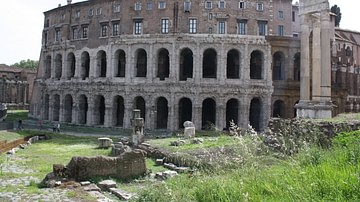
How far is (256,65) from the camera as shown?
3741 cm

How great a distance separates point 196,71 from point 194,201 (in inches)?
1114

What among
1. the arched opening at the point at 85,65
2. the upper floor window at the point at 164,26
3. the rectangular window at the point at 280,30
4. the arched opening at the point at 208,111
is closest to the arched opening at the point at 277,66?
the rectangular window at the point at 280,30

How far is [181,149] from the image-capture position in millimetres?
17484

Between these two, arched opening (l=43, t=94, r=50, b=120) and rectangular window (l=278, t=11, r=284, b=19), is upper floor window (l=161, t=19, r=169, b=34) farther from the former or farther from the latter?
arched opening (l=43, t=94, r=50, b=120)

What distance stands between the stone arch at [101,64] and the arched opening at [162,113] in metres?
7.59

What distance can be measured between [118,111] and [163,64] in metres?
7.29

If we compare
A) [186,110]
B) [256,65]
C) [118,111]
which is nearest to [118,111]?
[118,111]

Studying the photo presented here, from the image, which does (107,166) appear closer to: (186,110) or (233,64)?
(186,110)

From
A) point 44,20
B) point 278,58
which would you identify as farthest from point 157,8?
point 44,20

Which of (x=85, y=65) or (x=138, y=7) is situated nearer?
(x=138, y=7)

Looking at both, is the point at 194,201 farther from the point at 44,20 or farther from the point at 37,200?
the point at 44,20

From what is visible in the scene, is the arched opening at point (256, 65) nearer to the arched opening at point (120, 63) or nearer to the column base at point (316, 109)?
the arched opening at point (120, 63)

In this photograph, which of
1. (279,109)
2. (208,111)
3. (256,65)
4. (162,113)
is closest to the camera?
(279,109)

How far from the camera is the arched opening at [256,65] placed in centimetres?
3709
